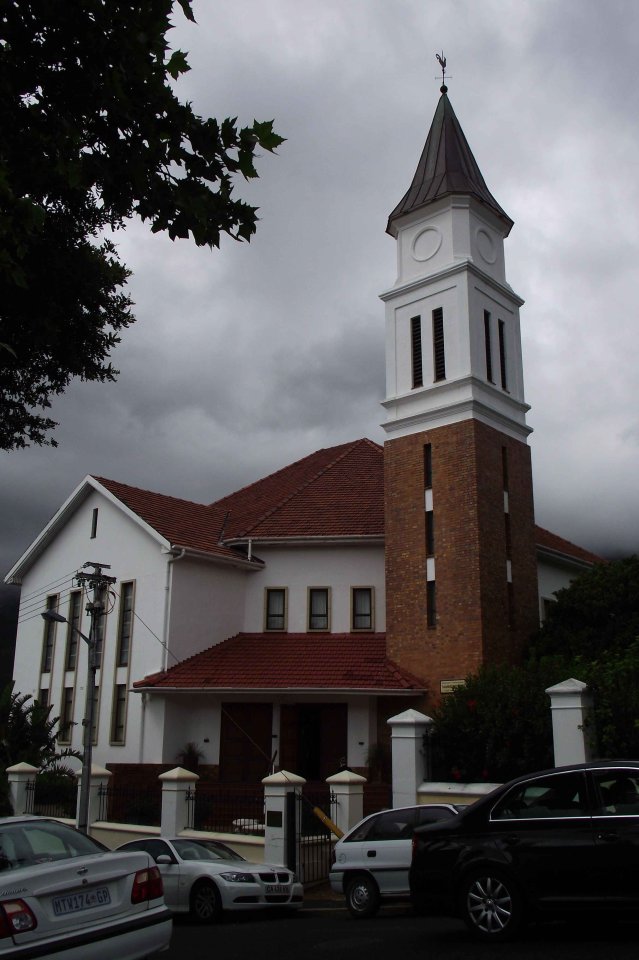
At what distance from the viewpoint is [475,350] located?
25.1 m

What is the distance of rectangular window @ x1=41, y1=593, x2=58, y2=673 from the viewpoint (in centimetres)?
2988

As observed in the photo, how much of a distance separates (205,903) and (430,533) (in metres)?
13.0

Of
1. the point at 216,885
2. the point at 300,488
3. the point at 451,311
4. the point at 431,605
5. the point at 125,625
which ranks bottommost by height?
the point at 216,885

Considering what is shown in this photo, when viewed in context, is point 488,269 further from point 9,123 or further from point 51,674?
point 9,123

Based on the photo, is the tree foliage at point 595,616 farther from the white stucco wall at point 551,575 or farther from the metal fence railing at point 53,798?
the metal fence railing at point 53,798

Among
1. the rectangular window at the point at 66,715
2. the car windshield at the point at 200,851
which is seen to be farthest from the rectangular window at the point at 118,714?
the car windshield at the point at 200,851

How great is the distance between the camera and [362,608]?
27.0 meters

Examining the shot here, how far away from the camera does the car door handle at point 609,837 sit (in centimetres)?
797

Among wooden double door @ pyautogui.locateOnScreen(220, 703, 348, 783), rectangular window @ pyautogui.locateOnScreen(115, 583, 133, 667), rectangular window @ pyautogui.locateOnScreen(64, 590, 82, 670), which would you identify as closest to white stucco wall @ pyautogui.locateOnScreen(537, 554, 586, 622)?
wooden double door @ pyautogui.locateOnScreen(220, 703, 348, 783)

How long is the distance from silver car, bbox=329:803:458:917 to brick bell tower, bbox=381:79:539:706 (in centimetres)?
937

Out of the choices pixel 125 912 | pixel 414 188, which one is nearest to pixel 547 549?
pixel 414 188

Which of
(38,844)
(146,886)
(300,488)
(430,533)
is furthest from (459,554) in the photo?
(38,844)

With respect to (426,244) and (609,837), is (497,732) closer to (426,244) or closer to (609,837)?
(609,837)

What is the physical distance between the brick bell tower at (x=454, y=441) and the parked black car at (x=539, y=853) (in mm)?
13867
